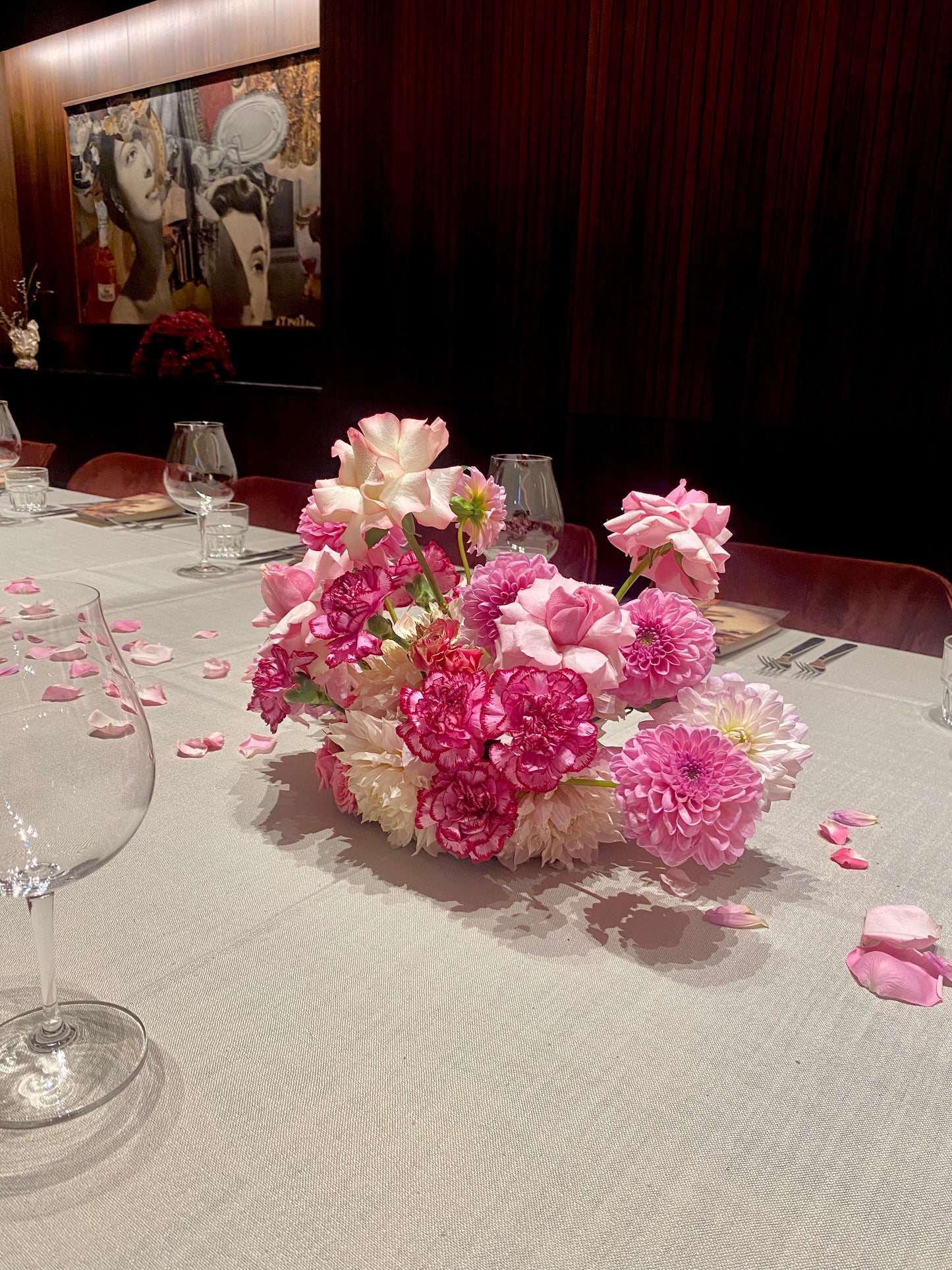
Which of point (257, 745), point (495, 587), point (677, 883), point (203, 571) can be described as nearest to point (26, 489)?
point (203, 571)

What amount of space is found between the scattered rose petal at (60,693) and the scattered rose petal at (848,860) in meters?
0.55

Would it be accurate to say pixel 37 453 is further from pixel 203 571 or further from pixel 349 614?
pixel 349 614

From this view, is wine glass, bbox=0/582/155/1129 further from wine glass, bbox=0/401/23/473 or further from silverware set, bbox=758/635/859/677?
wine glass, bbox=0/401/23/473

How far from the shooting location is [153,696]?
1.03 metres

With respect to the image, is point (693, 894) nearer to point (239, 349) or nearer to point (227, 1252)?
point (227, 1252)

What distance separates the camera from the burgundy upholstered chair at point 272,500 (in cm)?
251

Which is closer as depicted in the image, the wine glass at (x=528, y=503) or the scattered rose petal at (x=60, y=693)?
the scattered rose petal at (x=60, y=693)

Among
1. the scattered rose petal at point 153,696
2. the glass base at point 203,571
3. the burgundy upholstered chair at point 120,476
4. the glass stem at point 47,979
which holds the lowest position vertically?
the burgundy upholstered chair at point 120,476

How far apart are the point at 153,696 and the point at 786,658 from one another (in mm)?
760

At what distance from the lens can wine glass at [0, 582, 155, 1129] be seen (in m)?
0.44

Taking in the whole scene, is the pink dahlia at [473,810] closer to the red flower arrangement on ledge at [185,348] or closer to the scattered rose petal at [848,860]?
Result: the scattered rose petal at [848,860]

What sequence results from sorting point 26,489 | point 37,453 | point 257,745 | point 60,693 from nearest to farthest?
point 60,693, point 257,745, point 26,489, point 37,453

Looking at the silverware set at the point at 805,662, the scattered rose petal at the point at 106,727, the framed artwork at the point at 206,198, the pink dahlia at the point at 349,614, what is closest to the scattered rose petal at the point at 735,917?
the pink dahlia at the point at 349,614

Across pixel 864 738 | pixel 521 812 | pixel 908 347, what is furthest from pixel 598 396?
pixel 521 812
